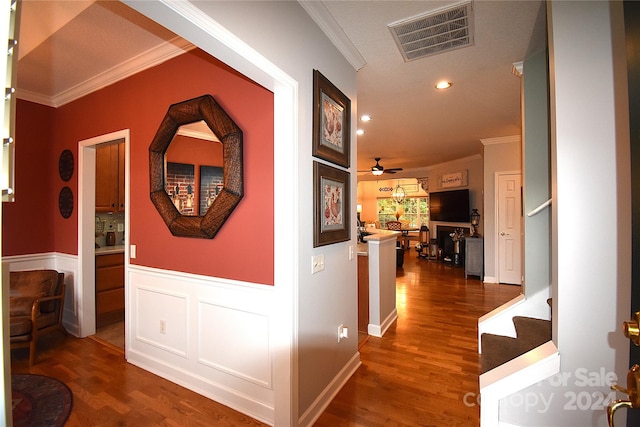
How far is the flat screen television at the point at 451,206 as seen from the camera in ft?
23.3

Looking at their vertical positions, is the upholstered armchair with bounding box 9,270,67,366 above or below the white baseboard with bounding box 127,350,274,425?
above

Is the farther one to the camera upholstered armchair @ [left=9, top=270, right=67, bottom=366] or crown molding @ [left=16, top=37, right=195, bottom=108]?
upholstered armchair @ [left=9, top=270, right=67, bottom=366]

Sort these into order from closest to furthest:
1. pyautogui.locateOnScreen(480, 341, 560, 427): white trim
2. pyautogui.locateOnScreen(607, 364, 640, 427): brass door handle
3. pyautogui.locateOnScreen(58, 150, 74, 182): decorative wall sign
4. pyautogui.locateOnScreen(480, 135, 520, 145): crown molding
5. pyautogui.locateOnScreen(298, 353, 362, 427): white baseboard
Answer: pyautogui.locateOnScreen(607, 364, 640, 427): brass door handle → pyautogui.locateOnScreen(480, 341, 560, 427): white trim → pyautogui.locateOnScreen(298, 353, 362, 427): white baseboard → pyautogui.locateOnScreen(58, 150, 74, 182): decorative wall sign → pyautogui.locateOnScreen(480, 135, 520, 145): crown molding

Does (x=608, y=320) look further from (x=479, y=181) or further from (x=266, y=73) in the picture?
(x=479, y=181)

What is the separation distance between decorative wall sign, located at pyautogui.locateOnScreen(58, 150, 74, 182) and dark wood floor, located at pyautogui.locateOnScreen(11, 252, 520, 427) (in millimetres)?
1821

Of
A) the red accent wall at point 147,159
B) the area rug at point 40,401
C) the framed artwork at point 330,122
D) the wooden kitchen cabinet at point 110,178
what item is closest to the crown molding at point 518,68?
the framed artwork at point 330,122

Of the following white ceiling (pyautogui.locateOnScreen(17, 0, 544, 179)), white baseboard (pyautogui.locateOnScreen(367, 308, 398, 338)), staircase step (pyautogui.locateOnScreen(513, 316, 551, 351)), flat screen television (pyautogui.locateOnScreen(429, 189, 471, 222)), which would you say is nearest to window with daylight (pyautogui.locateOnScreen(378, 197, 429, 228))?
flat screen television (pyautogui.locateOnScreen(429, 189, 471, 222))

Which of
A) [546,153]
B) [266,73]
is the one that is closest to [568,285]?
[266,73]

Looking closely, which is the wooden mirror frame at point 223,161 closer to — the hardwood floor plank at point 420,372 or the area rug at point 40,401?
the area rug at point 40,401

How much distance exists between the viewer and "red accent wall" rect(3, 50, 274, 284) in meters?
1.86

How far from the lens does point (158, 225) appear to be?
2373mm

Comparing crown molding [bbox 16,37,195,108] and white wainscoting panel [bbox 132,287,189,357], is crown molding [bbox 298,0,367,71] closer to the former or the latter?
crown molding [bbox 16,37,195,108]

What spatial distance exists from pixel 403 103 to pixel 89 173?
377cm

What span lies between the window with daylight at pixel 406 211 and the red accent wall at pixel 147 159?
9.20 m
